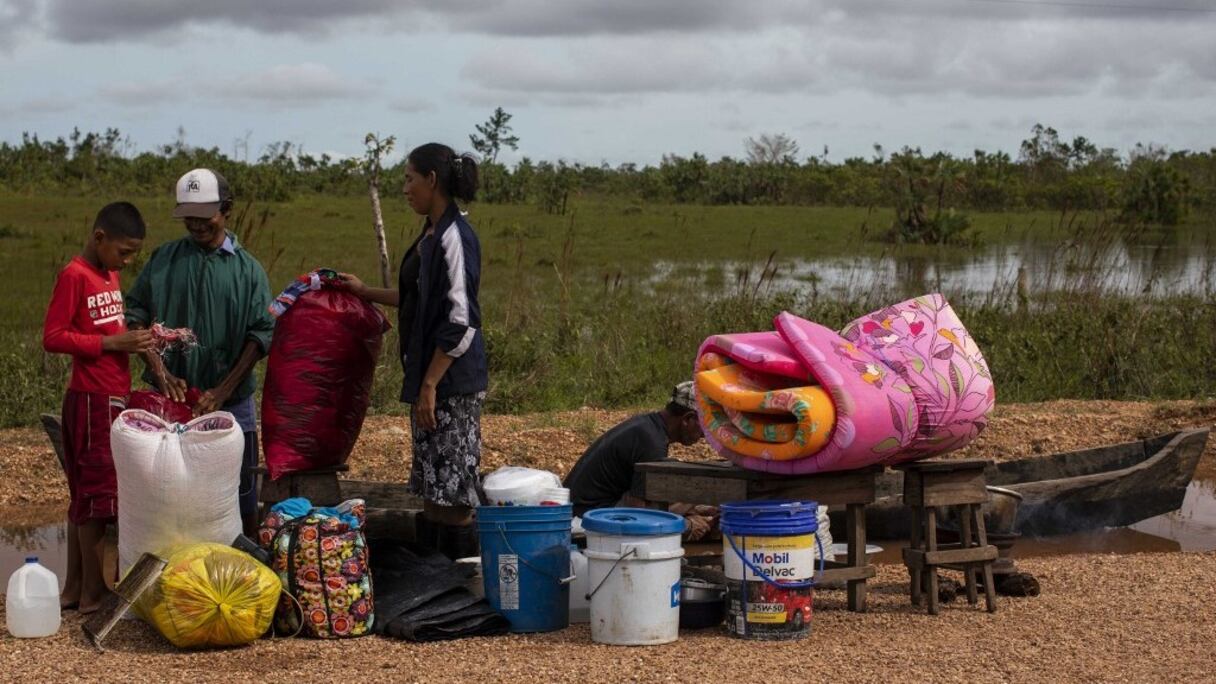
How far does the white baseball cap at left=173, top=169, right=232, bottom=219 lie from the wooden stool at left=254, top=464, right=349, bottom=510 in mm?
1095

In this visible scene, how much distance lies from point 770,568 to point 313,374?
206 centimetres

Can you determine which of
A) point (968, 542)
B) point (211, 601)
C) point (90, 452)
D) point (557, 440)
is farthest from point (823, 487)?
point (557, 440)

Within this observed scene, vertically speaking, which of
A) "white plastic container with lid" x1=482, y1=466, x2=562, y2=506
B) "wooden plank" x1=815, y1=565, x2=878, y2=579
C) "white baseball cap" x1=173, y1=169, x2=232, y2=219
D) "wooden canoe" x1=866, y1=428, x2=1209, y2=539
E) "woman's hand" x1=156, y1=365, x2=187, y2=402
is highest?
"white baseball cap" x1=173, y1=169, x2=232, y2=219

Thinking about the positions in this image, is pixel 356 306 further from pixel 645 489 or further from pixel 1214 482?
pixel 1214 482

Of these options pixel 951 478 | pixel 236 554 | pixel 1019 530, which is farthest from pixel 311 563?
pixel 1019 530

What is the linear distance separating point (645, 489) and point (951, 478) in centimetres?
122

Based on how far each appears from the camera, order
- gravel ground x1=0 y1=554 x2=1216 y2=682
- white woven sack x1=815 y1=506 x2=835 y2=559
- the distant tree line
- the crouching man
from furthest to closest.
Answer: the distant tree line < the crouching man < white woven sack x1=815 y1=506 x2=835 y2=559 < gravel ground x1=0 y1=554 x2=1216 y2=682

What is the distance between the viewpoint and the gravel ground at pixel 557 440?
30.4 ft

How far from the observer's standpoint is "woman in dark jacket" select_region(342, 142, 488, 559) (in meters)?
5.75

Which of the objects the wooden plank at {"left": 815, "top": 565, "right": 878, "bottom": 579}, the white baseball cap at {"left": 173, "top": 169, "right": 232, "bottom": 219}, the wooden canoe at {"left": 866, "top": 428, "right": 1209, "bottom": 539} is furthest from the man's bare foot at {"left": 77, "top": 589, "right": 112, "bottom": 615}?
the wooden canoe at {"left": 866, "top": 428, "right": 1209, "bottom": 539}

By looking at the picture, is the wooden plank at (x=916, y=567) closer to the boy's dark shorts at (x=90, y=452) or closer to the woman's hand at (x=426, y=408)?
the woman's hand at (x=426, y=408)

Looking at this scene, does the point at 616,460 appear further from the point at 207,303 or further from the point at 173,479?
the point at 173,479

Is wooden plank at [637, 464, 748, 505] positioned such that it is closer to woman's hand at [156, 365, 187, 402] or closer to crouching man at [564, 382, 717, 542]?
crouching man at [564, 382, 717, 542]

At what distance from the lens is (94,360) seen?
5719mm
